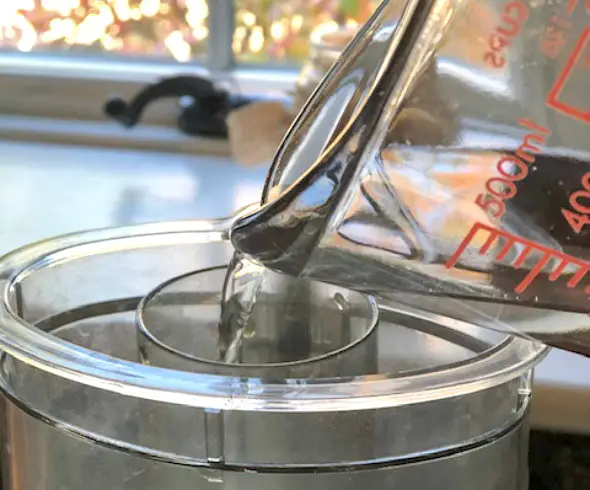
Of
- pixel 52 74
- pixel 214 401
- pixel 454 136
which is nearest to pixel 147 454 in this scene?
pixel 214 401

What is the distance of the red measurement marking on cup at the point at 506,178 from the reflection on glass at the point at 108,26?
0.77m

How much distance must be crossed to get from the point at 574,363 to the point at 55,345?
265mm

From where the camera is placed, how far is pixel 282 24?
1071 mm

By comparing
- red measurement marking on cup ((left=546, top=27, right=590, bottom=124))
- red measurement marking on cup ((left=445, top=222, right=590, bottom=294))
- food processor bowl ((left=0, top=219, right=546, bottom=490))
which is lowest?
food processor bowl ((left=0, top=219, right=546, bottom=490))

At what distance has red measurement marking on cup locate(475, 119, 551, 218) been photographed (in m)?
0.36

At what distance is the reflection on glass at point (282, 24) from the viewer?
3.42ft

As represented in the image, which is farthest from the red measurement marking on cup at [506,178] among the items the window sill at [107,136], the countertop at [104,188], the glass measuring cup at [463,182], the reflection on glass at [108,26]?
the reflection on glass at [108,26]

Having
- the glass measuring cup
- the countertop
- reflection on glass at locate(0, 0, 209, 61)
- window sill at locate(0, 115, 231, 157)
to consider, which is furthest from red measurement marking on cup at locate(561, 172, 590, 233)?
reflection on glass at locate(0, 0, 209, 61)

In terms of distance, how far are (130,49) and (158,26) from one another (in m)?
0.04

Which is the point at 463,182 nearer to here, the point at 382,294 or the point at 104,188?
the point at 382,294

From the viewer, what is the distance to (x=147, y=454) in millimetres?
391

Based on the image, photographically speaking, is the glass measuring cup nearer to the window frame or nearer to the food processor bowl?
the food processor bowl

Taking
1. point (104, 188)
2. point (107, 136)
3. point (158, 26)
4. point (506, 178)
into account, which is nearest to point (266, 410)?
point (506, 178)

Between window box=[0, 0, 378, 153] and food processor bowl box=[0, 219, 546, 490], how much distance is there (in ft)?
1.91
